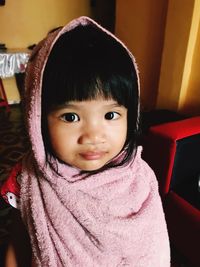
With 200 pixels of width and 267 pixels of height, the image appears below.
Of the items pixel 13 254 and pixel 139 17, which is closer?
pixel 13 254

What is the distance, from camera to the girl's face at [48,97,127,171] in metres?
0.53

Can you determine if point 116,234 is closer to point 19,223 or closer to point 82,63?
point 19,223

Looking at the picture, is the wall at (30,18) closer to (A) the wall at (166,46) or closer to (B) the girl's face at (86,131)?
(A) the wall at (166,46)

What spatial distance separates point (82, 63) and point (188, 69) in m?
1.64

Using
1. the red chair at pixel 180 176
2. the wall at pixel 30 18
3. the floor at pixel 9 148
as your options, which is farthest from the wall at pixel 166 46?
the wall at pixel 30 18

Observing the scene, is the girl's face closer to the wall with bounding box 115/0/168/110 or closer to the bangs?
the bangs

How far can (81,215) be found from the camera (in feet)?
1.92

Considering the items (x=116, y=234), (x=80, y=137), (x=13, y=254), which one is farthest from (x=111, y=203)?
(x=13, y=254)

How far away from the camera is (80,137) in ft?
1.75

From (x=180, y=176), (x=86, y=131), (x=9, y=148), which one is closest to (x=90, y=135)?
(x=86, y=131)

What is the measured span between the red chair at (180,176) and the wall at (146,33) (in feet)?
3.77

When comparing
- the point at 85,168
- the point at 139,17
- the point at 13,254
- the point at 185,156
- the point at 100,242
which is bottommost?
the point at 185,156

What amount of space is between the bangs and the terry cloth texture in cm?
4

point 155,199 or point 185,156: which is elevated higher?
point 155,199
